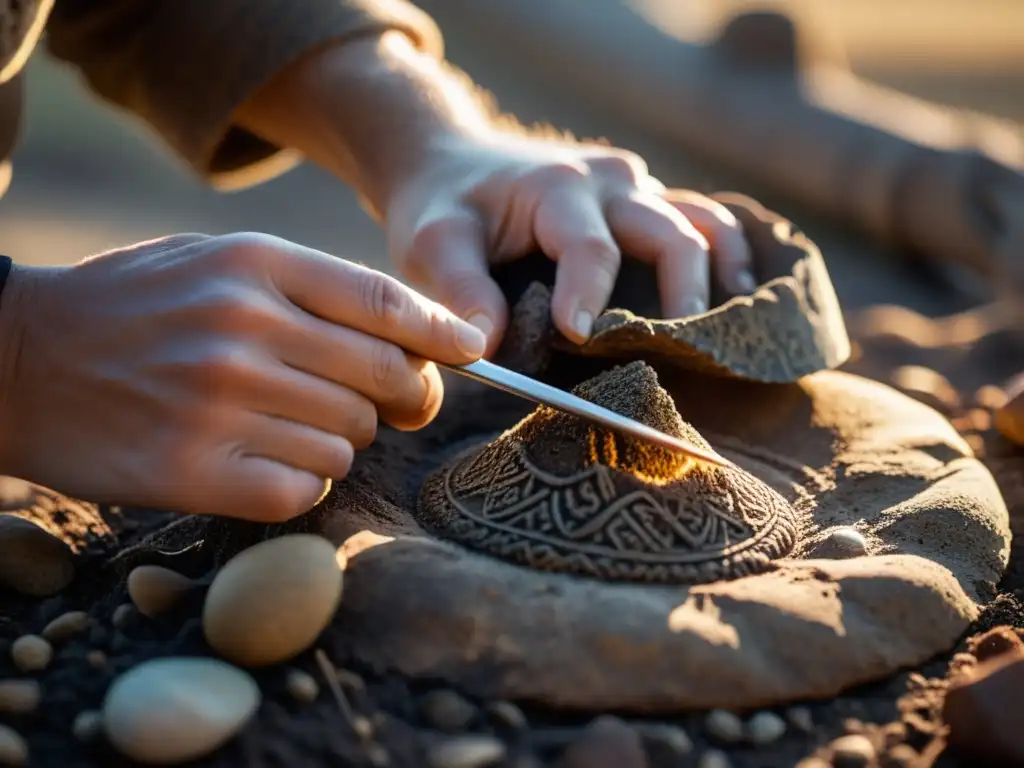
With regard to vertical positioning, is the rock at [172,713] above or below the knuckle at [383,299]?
below

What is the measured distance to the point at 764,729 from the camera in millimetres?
1374

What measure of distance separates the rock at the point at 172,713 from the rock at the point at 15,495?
2.90ft

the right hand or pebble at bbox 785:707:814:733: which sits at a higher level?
the right hand

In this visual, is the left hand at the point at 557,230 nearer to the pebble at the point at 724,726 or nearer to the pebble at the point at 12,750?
the pebble at the point at 724,726

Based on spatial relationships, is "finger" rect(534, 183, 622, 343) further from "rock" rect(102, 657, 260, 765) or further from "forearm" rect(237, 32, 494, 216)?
"rock" rect(102, 657, 260, 765)

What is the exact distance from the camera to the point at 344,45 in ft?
8.29

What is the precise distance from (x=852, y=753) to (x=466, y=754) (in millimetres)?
476

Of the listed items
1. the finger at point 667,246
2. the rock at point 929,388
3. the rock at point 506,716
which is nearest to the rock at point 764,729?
the rock at point 506,716

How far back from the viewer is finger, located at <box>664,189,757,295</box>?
7.12ft

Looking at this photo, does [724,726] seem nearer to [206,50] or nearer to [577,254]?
[577,254]

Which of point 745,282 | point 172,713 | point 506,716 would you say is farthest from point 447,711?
point 745,282

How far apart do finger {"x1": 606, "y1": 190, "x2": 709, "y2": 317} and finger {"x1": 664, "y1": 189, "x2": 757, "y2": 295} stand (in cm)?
8

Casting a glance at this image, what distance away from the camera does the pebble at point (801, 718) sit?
1396mm

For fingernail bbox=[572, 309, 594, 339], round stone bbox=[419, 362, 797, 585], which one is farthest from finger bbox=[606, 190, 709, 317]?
round stone bbox=[419, 362, 797, 585]
